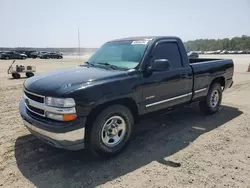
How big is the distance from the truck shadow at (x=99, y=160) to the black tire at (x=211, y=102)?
65 centimetres

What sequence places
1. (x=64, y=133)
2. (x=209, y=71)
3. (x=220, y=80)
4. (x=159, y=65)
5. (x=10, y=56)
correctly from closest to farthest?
(x=64, y=133) → (x=159, y=65) → (x=209, y=71) → (x=220, y=80) → (x=10, y=56)

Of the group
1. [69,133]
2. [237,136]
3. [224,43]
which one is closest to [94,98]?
[69,133]

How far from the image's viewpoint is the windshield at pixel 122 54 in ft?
13.2

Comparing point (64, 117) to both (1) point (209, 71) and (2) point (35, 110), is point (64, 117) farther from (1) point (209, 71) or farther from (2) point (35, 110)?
(1) point (209, 71)

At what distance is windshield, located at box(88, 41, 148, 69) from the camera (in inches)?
158

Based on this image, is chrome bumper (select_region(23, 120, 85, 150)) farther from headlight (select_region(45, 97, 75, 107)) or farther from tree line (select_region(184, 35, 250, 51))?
tree line (select_region(184, 35, 250, 51))

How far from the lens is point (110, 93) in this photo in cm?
333

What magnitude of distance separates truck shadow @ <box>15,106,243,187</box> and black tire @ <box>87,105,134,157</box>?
0.52 feet


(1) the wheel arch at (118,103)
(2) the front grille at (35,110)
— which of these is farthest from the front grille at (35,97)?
(1) the wheel arch at (118,103)

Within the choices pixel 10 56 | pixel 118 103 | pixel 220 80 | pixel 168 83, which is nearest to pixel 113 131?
pixel 118 103

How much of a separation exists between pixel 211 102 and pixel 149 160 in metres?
3.06

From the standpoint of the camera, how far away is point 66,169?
3.28m

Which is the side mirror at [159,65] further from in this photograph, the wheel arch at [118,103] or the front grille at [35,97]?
the front grille at [35,97]

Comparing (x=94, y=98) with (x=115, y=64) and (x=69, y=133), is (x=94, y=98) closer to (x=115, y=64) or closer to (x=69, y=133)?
(x=69, y=133)
